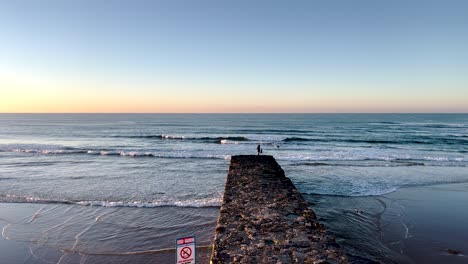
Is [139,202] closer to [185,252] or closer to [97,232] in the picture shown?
[97,232]

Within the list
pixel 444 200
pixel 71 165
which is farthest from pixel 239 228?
pixel 71 165

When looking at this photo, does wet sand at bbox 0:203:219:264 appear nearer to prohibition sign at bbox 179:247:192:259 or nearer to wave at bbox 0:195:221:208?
wave at bbox 0:195:221:208

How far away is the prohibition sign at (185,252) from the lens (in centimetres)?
311

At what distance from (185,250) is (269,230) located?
8.11 ft

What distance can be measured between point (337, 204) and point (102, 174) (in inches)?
477

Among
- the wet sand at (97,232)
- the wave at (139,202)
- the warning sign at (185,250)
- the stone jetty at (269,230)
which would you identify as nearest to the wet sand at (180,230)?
the wet sand at (97,232)

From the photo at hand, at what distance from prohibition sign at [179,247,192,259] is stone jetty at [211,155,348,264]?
43.2 inches

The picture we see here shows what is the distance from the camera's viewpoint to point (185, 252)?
3129mm

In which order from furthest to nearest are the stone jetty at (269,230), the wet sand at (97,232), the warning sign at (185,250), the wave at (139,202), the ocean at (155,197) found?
the wave at (139,202), the ocean at (155,197), the wet sand at (97,232), the stone jetty at (269,230), the warning sign at (185,250)

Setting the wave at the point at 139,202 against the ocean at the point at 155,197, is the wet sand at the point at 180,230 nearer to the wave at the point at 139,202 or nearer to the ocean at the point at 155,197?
the ocean at the point at 155,197

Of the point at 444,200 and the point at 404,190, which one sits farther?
the point at 404,190

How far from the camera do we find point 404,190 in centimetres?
1256

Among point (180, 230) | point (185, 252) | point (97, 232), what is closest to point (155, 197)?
point (97, 232)

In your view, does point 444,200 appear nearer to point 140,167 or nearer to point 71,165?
point 140,167
